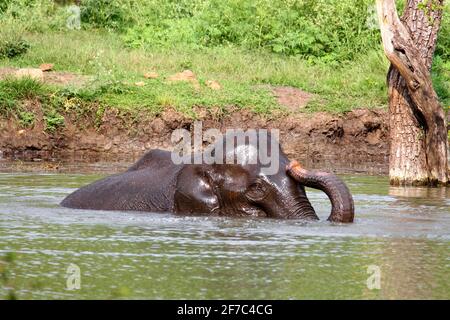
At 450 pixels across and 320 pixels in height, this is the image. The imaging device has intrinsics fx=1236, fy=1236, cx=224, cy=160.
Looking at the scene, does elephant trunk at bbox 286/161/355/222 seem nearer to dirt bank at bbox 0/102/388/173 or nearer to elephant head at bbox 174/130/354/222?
elephant head at bbox 174/130/354/222

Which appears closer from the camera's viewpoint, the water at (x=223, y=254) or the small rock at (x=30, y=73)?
the water at (x=223, y=254)

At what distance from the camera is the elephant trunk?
35.1 feet

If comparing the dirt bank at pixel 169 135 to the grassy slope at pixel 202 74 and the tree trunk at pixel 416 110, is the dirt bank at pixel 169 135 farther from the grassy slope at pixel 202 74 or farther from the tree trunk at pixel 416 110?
the tree trunk at pixel 416 110

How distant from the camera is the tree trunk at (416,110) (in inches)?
612

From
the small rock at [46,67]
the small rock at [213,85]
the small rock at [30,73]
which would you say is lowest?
the small rock at [213,85]

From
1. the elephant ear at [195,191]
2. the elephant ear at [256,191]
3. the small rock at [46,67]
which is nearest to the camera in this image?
the elephant ear at [256,191]

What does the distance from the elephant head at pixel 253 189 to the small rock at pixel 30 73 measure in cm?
911

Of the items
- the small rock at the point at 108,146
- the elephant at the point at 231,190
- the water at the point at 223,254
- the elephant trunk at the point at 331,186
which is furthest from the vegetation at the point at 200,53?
the elephant trunk at the point at 331,186

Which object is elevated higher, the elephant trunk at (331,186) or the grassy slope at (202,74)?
the grassy slope at (202,74)

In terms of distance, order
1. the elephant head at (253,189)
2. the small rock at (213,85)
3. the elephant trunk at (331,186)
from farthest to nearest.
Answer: the small rock at (213,85) < the elephant head at (253,189) < the elephant trunk at (331,186)

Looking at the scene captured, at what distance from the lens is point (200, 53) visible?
72.7 feet
